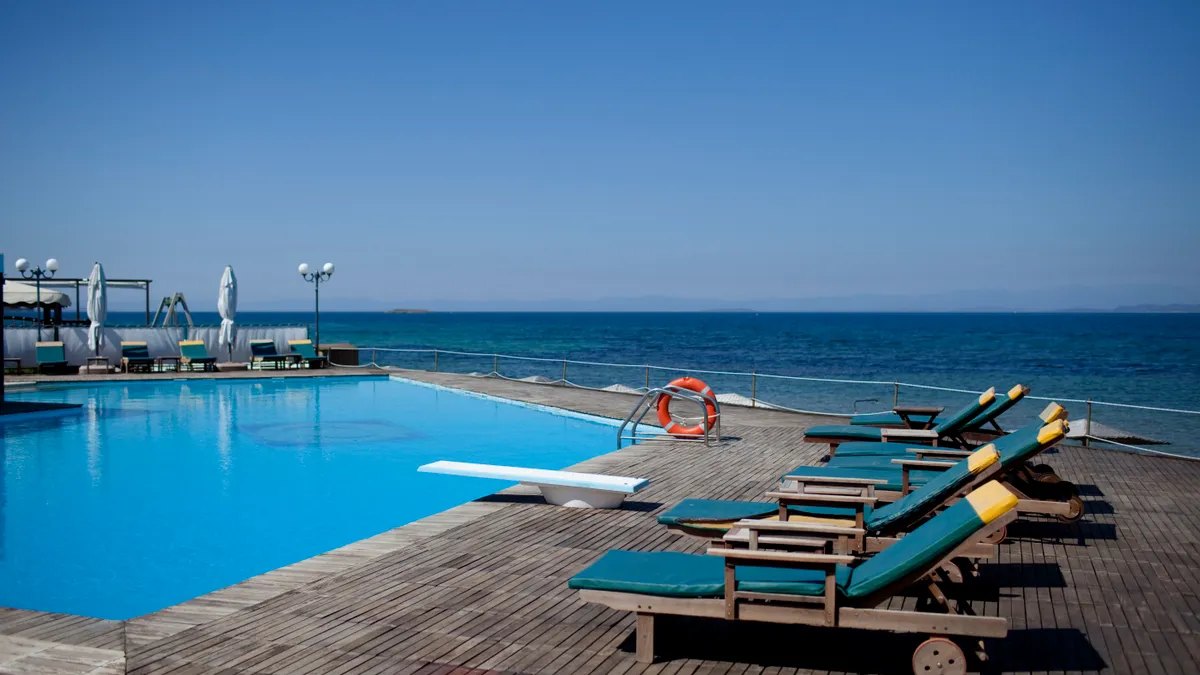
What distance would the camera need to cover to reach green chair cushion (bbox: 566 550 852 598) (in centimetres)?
352

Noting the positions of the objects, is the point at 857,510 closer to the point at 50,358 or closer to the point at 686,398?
the point at 686,398

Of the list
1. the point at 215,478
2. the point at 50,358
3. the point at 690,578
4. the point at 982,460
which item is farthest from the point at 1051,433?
the point at 50,358

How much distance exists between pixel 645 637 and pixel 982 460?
2082 millimetres

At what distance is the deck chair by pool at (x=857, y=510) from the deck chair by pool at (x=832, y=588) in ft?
1.25

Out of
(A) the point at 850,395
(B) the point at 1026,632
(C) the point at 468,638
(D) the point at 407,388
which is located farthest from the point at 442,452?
(A) the point at 850,395

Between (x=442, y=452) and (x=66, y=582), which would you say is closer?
(x=66, y=582)

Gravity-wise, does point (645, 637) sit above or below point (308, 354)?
below

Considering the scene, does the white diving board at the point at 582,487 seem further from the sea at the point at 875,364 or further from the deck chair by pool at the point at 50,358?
the deck chair by pool at the point at 50,358

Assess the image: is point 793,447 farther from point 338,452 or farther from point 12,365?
point 12,365

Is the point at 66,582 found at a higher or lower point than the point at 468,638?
lower

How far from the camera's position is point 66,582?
649 centimetres

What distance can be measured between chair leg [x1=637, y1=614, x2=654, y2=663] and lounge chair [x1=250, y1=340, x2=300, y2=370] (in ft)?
57.9

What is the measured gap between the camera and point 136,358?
18703 millimetres

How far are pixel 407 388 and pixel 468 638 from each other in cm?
1441
